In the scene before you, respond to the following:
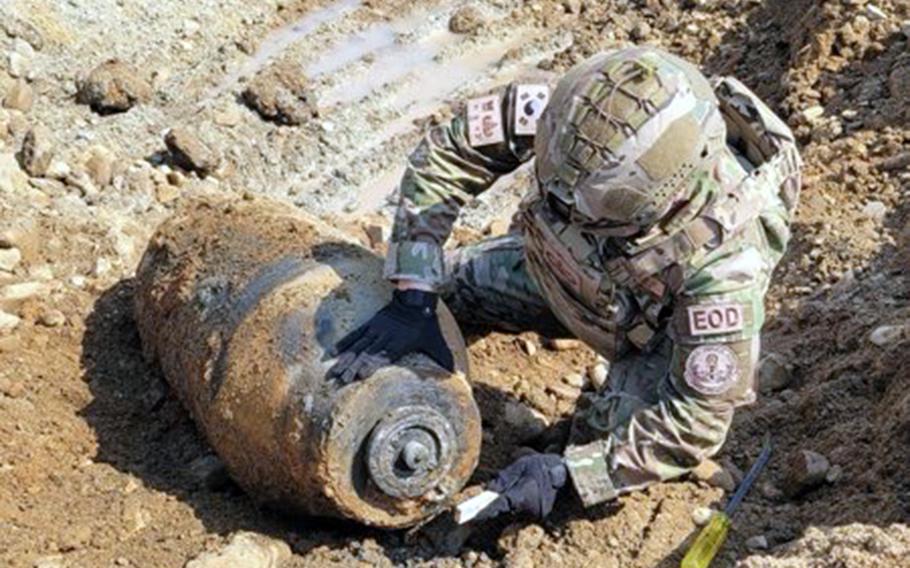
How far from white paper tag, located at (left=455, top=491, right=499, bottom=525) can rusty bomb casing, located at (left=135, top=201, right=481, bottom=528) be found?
0.26 feet

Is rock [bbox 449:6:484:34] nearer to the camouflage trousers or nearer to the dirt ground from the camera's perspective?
the dirt ground

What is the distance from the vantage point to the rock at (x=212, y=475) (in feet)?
15.8

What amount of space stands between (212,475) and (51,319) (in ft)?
3.75

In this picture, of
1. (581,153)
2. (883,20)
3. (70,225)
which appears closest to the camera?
(581,153)

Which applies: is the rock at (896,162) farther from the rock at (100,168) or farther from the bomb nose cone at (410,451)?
the rock at (100,168)

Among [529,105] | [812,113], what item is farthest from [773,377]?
[812,113]

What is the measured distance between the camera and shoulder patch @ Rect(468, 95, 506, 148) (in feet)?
15.1

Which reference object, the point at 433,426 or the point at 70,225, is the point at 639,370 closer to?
the point at 433,426

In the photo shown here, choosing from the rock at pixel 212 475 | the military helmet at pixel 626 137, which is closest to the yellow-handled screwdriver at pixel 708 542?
the military helmet at pixel 626 137

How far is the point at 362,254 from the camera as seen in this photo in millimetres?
4848

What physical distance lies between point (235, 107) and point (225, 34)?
916 mm

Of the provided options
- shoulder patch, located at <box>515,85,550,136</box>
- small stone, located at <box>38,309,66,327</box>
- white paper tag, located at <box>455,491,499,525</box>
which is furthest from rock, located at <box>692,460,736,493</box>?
small stone, located at <box>38,309,66,327</box>

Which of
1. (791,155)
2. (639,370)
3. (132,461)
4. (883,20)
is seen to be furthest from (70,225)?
(883,20)

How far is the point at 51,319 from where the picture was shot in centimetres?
554
